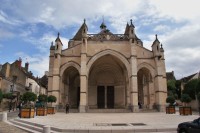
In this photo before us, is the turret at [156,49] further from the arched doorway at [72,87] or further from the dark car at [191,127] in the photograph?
the dark car at [191,127]

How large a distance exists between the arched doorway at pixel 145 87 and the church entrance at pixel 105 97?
424 cm

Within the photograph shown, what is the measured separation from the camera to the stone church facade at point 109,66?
23984 mm

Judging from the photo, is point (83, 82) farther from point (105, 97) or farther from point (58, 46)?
point (105, 97)

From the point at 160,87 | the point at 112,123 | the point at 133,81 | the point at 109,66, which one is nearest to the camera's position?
the point at 112,123

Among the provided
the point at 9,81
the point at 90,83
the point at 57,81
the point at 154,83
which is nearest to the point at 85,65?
the point at 57,81

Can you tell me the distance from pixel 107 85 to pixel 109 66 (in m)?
2.87

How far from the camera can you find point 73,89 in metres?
29.7

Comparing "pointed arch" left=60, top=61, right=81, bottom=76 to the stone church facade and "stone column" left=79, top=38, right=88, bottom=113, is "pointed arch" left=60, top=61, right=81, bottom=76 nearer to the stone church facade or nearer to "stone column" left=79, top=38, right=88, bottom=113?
the stone church facade

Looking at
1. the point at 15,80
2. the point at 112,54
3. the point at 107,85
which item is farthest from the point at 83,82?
the point at 15,80

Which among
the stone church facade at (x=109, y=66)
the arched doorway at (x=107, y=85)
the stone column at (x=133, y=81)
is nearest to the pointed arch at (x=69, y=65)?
the stone church facade at (x=109, y=66)

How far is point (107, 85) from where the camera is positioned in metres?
29.8

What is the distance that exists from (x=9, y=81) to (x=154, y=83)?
20917 mm

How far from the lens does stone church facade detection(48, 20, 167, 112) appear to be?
24.0m

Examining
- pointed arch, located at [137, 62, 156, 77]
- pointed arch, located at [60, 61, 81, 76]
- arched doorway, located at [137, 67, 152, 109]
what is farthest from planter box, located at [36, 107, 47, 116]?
arched doorway, located at [137, 67, 152, 109]
